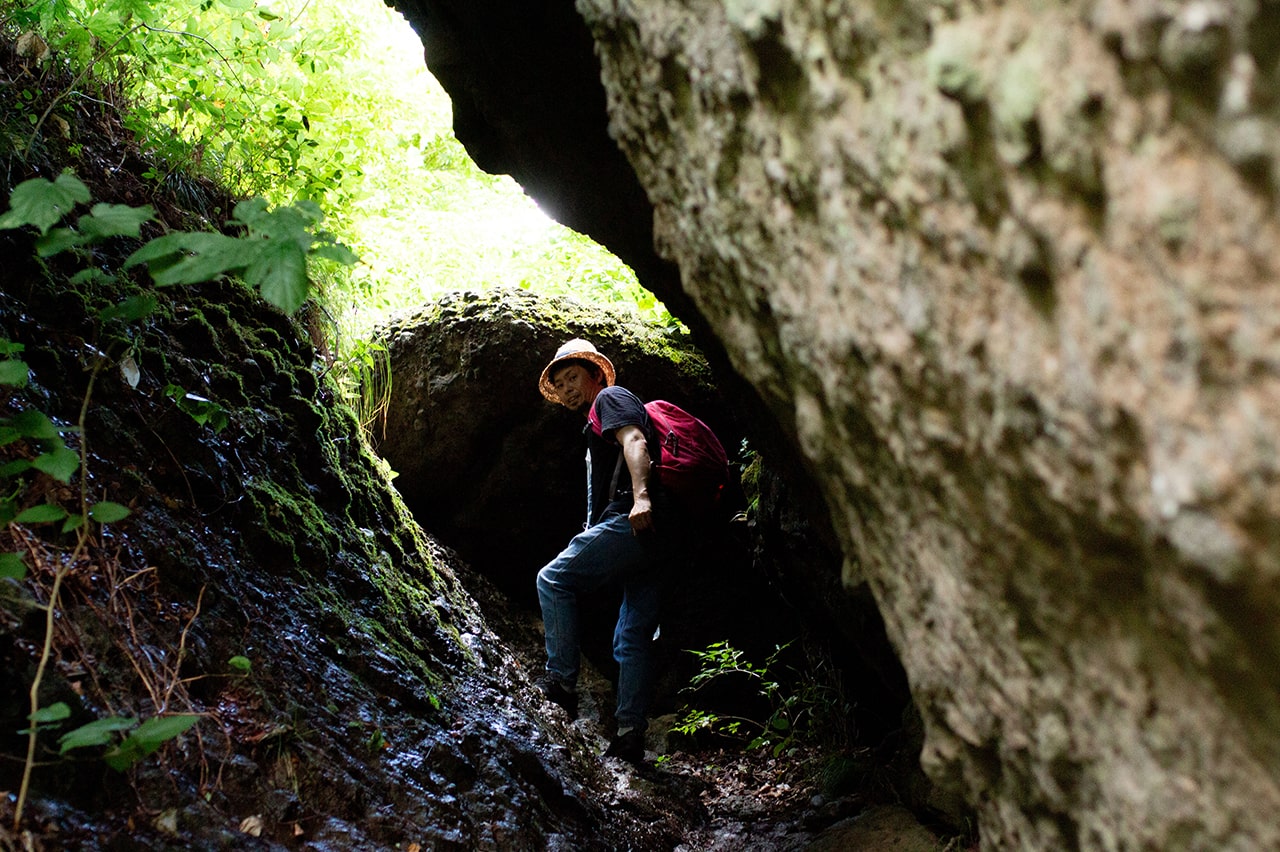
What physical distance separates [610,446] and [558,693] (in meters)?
1.43

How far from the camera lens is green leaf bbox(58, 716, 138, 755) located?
1.93m

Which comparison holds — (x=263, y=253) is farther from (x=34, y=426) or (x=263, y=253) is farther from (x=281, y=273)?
(x=34, y=426)

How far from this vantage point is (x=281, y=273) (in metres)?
2.07

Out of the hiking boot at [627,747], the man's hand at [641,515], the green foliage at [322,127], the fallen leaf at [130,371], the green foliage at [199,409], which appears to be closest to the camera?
the fallen leaf at [130,371]

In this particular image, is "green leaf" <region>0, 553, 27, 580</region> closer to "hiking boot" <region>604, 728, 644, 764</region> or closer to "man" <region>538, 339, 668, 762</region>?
"man" <region>538, 339, 668, 762</region>

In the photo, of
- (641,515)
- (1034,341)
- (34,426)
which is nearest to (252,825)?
(34,426)

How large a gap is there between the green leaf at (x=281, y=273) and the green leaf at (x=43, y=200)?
0.51m

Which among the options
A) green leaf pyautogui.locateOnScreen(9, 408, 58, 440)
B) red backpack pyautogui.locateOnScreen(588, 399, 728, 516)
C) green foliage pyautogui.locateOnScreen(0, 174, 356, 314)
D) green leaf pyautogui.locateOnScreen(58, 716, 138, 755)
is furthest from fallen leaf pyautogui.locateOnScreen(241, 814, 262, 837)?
red backpack pyautogui.locateOnScreen(588, 399, 728, 516)

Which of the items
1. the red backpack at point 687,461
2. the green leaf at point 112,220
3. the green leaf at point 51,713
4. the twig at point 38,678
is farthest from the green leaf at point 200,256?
the red backpack at point 687,461

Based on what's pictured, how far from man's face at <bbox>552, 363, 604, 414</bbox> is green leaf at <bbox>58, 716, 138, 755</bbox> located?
331 centimetres

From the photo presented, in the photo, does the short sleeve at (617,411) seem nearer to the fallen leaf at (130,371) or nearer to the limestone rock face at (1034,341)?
the fallen leaf at (130,371)

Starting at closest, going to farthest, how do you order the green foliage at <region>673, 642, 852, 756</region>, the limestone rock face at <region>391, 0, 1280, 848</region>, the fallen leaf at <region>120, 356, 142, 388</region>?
the limestone rock face at <region>391, 0, 1280, 848</region>, the fallen leaf at <region>120, 356, 142, 388</region>, the green foliage at <region>673, 642, 852, 756</region>

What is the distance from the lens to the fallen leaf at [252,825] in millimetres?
2334

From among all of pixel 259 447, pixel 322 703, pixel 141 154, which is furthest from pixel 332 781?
pixel 141 154
